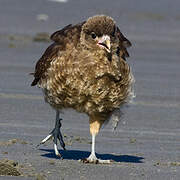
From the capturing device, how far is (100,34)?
8.62 m

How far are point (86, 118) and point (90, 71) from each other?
351 cm

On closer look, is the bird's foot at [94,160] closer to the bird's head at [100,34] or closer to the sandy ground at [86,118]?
the sandy ground at [86,118]

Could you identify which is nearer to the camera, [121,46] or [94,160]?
[94,160]

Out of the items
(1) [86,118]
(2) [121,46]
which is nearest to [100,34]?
(2) [121,46]

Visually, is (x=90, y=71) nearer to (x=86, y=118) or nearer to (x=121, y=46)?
(x=121, y=46)

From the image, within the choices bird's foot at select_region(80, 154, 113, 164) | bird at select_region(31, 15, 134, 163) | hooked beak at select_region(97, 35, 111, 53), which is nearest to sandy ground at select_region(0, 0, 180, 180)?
bird's foot at select_region(80, 154, 113, 164)

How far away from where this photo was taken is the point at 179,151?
33.4 ft

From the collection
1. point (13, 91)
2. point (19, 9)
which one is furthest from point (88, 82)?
point (19, 9)

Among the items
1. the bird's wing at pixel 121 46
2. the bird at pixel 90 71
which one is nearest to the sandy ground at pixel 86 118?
the bird at pixel 90 71

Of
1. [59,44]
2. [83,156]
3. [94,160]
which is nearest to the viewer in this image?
[94,160]

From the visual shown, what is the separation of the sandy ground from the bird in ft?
2.22

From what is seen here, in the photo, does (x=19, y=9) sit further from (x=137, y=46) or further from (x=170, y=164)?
(x=170, y=164)

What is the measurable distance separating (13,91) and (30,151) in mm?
4638

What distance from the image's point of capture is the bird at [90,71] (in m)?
8.76
